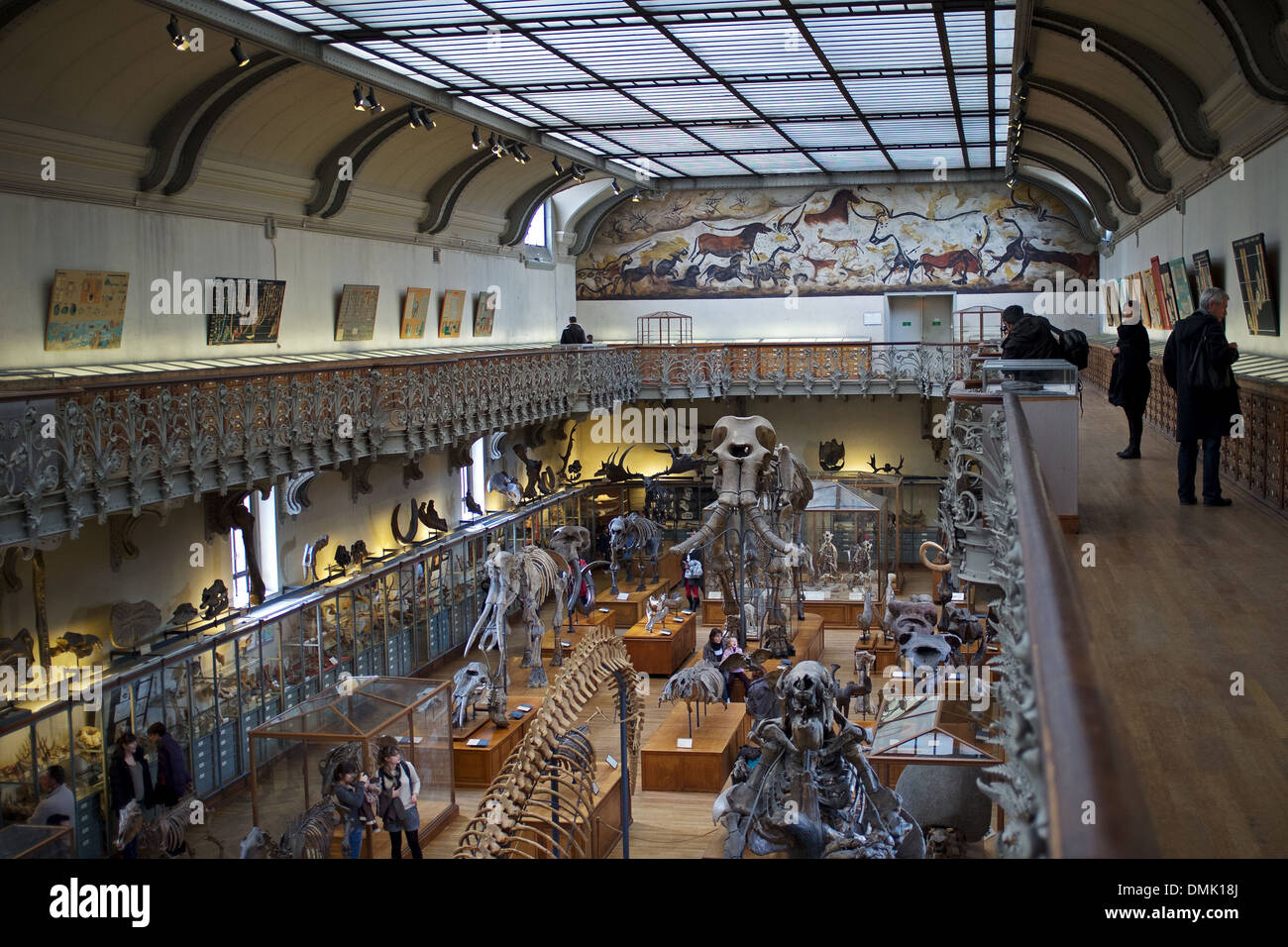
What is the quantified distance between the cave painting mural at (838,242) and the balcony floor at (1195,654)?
22.3 m

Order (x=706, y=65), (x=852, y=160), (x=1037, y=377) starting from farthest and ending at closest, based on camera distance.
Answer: (x=852, y=160) → (x=706, y=65) → (x=1037, y=377)

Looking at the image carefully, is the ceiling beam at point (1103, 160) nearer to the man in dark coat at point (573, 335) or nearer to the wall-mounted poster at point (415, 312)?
the man in dark coat at point (573, 335)

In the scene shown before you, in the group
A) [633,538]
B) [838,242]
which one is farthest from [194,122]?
[838,242]

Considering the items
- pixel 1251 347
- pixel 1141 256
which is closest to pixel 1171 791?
pixel 1251 347

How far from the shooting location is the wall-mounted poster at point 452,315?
990 inches

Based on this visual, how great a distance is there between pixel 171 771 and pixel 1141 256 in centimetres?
1795

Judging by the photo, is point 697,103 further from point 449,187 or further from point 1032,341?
point 1032,341

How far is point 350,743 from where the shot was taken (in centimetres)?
1104

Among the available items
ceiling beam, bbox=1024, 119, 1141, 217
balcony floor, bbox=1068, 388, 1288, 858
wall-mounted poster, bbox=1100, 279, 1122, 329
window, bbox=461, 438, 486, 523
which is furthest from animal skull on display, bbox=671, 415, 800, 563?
wall-mounted poster, bbox=1100, 279, 1122, 329

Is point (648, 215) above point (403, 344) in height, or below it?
above

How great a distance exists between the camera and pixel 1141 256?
847 inches

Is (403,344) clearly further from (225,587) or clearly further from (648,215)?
(648,215)

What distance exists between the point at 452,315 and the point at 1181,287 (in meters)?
14.7

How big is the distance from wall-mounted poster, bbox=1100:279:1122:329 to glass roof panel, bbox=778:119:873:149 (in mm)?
6224
